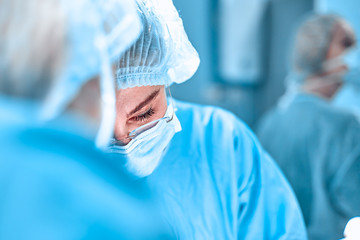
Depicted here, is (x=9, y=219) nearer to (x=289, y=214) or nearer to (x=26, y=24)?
(x=26, y=24)

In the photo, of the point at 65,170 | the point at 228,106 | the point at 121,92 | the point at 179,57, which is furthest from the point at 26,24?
the point at 228,106

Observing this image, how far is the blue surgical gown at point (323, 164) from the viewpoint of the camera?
105cm

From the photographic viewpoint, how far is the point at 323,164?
1123 mm

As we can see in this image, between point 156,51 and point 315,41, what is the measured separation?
88cm

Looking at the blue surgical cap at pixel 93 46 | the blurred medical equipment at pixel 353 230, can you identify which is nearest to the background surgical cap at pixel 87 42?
the blue surgical cap at pixel 93 46

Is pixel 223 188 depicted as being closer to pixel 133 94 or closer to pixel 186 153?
pixel 186 153

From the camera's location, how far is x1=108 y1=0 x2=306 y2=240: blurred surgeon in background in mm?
685

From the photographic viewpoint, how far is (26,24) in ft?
1.18

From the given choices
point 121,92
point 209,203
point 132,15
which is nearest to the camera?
point 132,15

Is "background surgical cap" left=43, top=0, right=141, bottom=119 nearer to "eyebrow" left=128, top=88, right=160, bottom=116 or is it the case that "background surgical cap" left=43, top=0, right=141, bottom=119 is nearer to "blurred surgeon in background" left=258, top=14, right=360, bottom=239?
"eyebrow" left=128, top=88, right=160, bottom=116

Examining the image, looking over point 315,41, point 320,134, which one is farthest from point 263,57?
point 320,134

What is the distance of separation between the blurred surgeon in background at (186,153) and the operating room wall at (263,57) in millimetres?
1101

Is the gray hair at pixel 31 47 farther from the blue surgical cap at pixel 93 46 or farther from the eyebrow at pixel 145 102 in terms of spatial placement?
the eyebrow at pixel 145 102

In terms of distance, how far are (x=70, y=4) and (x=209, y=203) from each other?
1.90 ft
